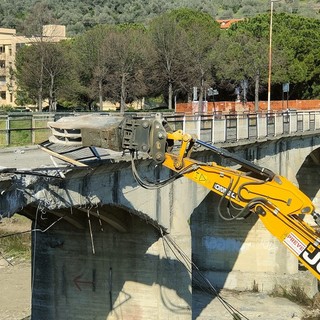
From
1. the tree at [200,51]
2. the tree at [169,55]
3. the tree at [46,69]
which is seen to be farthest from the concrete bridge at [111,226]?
the tree at [169,55]

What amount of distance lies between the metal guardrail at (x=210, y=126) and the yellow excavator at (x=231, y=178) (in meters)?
4.06

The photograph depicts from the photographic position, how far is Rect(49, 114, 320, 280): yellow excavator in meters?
11.0

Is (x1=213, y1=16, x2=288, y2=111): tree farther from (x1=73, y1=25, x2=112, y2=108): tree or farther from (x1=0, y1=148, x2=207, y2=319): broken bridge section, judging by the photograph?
(x1=0, y1=148, x2=207, y2=319): broken bridge section

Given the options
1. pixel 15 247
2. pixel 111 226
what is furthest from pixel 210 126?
pixel 15 247

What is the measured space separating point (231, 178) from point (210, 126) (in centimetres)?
858

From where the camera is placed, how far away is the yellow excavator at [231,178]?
10992 millimetres

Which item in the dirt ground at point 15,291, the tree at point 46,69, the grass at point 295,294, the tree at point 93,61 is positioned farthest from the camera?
the tree at point 93,61

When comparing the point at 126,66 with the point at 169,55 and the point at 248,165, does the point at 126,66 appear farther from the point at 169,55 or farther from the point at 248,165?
the point at 248,165

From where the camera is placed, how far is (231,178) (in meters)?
11.4

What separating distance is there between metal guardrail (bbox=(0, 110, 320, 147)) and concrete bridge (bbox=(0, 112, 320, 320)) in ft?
0.17

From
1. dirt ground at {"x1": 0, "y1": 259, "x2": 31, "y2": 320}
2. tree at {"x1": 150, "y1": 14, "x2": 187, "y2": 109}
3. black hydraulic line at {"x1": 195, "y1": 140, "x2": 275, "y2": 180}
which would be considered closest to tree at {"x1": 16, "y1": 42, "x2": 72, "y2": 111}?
tree at {"x1": 150, "y1": 14, "x2": 187, "y2": 109}

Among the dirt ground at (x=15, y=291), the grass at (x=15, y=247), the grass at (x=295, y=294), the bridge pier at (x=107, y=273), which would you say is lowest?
the dirt ground at (x=15, y=291)

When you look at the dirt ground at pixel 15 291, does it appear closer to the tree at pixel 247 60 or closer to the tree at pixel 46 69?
the tree at pixel 46 69

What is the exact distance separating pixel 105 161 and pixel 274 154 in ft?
49.8
